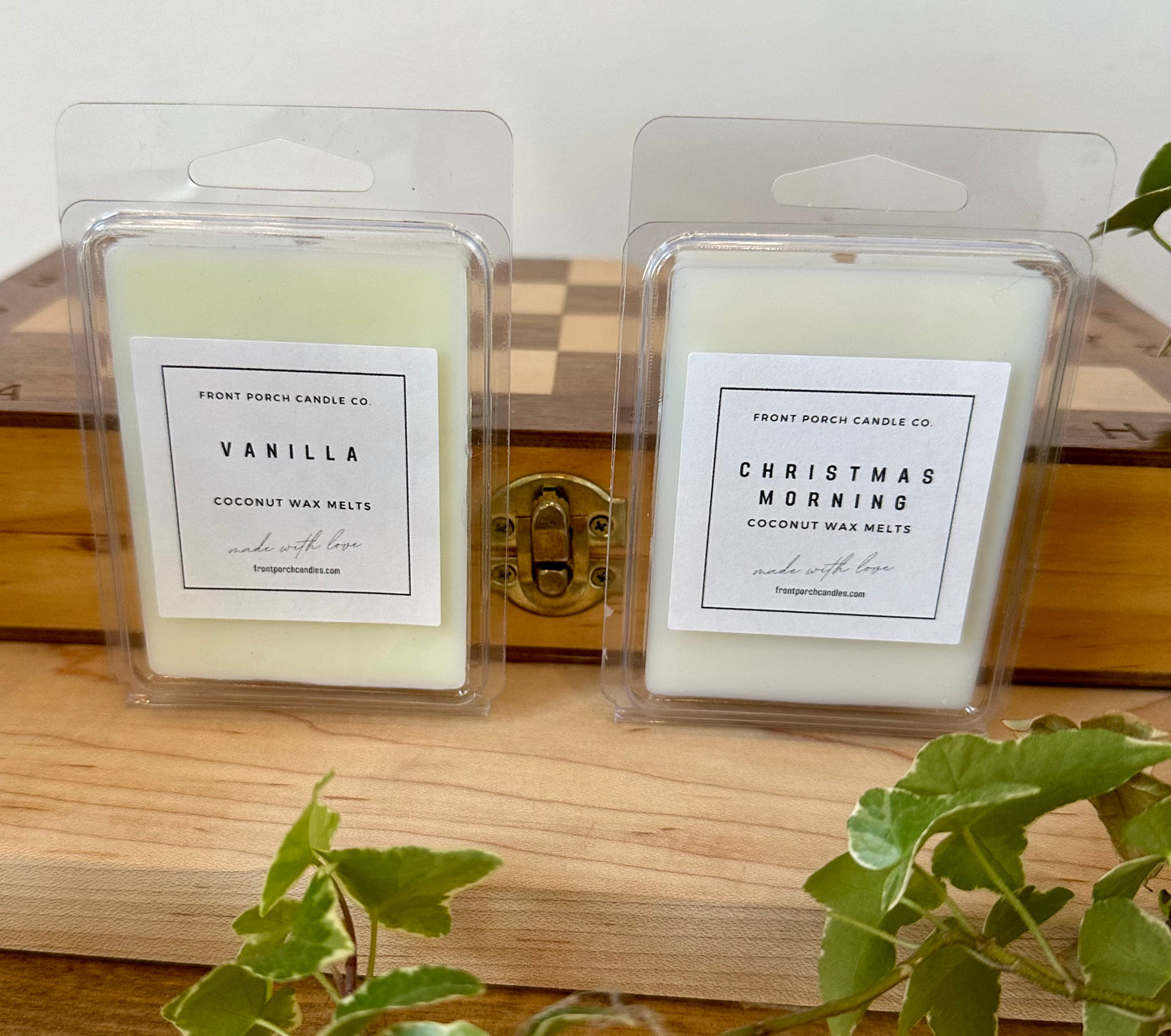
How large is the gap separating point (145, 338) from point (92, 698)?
188mm

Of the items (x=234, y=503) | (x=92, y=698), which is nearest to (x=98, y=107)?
(x=234, y=503)

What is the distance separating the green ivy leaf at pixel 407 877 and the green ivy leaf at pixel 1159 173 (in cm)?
39

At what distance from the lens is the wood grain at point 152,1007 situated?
0.40 m

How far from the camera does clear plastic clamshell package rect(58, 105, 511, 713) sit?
403 millimetres

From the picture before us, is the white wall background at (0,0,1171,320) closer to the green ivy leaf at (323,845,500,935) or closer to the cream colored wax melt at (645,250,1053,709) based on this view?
the cream colored wax melt at (645,250,1053,709)

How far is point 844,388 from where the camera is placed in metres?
0.41

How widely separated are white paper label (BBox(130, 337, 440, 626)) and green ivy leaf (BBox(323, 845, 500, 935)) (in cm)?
15

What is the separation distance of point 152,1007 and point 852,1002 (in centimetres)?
28

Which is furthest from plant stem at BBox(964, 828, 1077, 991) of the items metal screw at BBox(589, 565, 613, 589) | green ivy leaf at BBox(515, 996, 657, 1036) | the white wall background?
the white wall background

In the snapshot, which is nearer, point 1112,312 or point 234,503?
point 234,503

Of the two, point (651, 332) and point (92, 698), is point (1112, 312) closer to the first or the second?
point (651, 332)

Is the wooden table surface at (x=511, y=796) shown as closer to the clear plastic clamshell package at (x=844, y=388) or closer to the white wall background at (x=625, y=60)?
the clear plastic clamshell package at (x=844, y=388)

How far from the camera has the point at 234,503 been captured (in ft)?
1.44

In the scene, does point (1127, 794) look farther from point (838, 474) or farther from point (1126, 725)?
point (838, 474)
